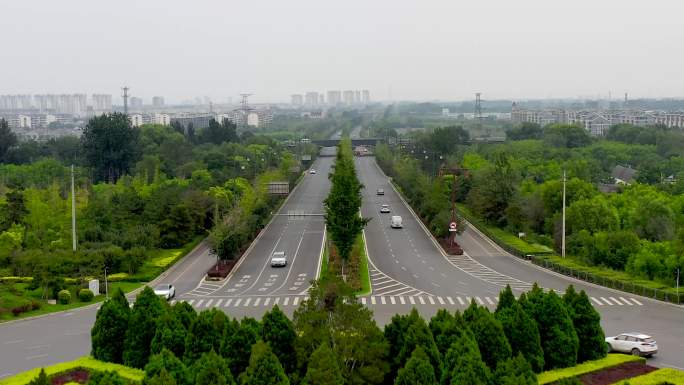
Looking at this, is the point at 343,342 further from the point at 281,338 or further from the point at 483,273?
the point at 483,273

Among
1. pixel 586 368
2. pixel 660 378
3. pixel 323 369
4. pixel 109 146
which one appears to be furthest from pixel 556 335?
pixel 109 146

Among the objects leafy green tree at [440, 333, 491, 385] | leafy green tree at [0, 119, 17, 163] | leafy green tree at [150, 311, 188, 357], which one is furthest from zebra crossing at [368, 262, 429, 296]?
leafy green tree at [0, 119, 17, 163]

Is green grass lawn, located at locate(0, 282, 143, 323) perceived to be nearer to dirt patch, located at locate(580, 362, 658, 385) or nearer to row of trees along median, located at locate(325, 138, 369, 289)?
row of trees along median, located at locate(325, 138, 369, 289)

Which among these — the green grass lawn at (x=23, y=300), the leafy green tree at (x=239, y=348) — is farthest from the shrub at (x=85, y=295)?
the leafy green tree at (x=239, y=348)

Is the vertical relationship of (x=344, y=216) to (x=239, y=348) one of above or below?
above

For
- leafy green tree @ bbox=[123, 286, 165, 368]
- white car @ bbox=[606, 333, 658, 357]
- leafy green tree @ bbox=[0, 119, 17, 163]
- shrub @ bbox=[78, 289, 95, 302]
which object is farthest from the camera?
leafy green tree @ bbox=[0, 119, 17, 163]
